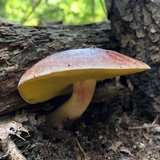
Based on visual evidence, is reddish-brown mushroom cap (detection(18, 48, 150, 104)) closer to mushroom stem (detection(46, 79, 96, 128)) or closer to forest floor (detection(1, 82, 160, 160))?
mushroom stem (detection(46, 79, 96, 128))

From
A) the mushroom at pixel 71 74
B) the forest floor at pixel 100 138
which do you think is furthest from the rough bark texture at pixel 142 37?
the mushroom at pixel 71 74

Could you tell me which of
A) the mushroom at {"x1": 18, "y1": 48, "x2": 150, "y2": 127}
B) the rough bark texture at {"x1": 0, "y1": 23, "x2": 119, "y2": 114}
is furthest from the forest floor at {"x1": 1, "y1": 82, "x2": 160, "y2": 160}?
the rough bark texture at {"x1": 0, "y1": 23, "x2": 119, "y2": 114}

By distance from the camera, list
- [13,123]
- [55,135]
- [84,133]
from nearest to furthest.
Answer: [13,123], [55,135], [84,133]

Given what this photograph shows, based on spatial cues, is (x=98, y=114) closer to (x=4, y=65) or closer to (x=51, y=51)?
(x=51, y=51)

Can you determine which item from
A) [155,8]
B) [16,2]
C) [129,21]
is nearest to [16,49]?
[129,21]

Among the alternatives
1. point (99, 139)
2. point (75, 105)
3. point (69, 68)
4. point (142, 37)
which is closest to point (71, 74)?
point (69, 68)

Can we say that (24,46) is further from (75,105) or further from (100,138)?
(100,138)
